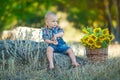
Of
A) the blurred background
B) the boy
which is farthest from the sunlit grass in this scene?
the blurred background

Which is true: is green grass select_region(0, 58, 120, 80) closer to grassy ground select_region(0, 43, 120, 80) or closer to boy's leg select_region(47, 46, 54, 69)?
grassy ground select_region(0, 43, 120, 80)

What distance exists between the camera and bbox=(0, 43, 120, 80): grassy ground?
26.2ft

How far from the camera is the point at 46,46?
9539 mm

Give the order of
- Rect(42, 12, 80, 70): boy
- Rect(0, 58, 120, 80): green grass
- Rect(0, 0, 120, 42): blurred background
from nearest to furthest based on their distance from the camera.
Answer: Rect(0, 58, 120, 80): green grass → Rect(42, 12, 80, 70): boy → Rect(0, 0, 120, 42): blurred background

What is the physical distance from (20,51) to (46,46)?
56cm

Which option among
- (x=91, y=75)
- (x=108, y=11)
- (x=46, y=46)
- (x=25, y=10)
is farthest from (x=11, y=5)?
(x=91, y=75)

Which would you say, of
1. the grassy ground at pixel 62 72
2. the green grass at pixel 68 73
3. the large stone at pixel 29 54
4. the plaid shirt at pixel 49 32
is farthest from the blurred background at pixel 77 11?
the green grass at pixel 68 73

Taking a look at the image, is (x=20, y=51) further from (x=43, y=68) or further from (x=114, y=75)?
(x=114, y=75)

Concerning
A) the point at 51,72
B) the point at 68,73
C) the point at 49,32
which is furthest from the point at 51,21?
the point at 68,73

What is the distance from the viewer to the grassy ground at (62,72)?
26.2ft

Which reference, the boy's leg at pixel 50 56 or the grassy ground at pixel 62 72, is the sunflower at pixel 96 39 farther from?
the boy's leg at pixel 50 56

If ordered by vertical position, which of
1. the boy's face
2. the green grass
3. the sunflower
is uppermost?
the boy's face

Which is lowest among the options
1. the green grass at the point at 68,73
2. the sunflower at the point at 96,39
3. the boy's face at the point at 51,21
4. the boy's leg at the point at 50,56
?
the green grass at the point at 68,73

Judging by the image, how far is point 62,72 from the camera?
8.47m
